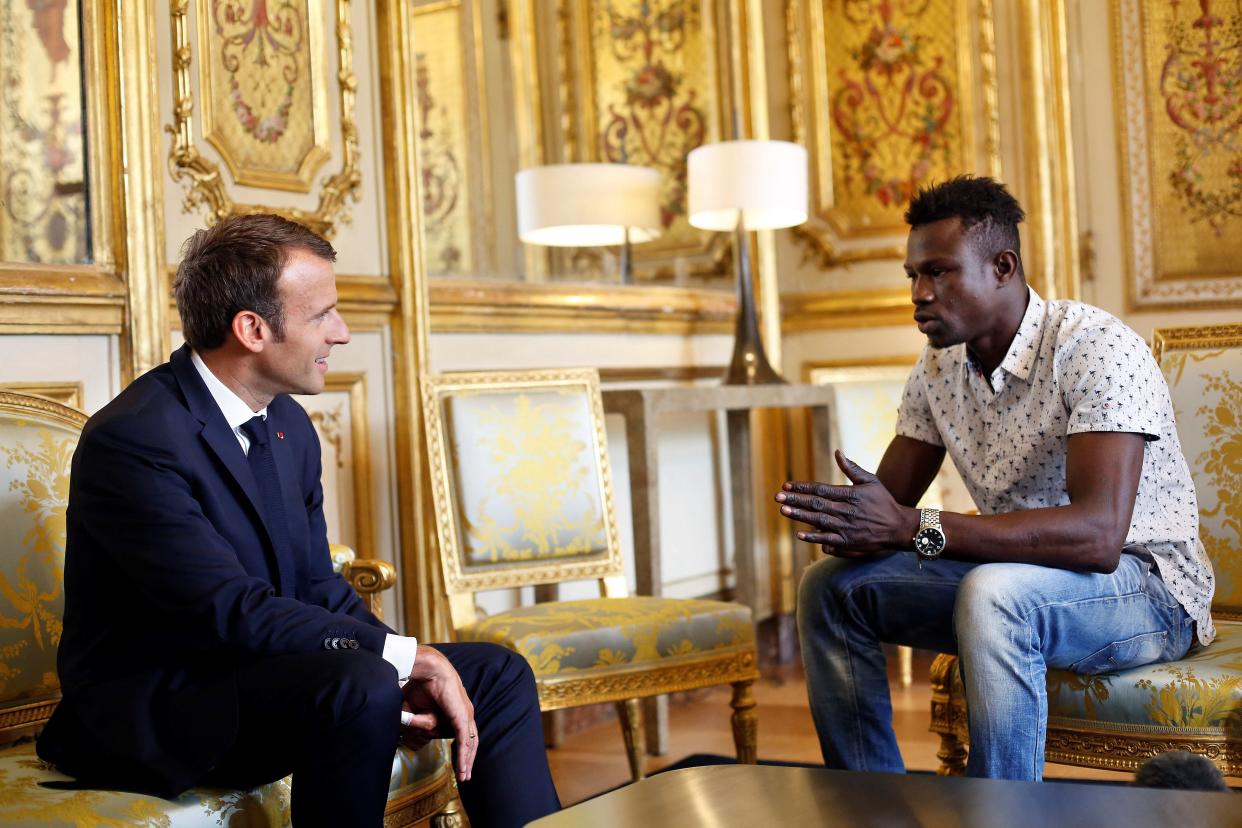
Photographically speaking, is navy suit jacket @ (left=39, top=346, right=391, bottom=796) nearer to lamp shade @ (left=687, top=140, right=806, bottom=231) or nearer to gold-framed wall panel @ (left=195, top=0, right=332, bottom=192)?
gold-framed wall panel @ (left=195, top=0, right=332, bottom=192)

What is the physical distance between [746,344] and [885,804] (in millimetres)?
2523

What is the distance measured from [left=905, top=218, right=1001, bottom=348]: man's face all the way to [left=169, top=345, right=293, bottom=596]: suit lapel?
110 centimetres

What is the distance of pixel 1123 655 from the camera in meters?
2.01

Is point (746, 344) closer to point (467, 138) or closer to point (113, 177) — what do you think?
point (467, 138)

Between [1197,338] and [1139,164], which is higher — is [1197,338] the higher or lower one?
the lower one

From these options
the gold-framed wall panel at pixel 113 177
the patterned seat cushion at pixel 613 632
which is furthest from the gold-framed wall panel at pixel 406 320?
the gold-framed wall panel at pixel 113 177

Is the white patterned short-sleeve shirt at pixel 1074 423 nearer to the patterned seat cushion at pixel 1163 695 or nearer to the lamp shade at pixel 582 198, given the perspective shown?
the patterned seat cushion at pixel 1163 695

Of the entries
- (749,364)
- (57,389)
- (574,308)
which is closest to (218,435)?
(57,389)

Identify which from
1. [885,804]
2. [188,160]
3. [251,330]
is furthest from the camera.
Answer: [188,160]

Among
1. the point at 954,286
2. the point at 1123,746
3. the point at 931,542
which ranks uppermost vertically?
the point at 954,286

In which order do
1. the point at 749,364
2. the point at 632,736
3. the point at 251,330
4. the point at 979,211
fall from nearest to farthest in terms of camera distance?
the point at 251,330 < the point at 979,211 < the point at 632,736 < the point at 749,364

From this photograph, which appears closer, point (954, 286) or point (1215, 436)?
point (954, 286)

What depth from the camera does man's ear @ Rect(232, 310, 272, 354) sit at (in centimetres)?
181

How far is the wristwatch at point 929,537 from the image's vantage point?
79.4 inches
